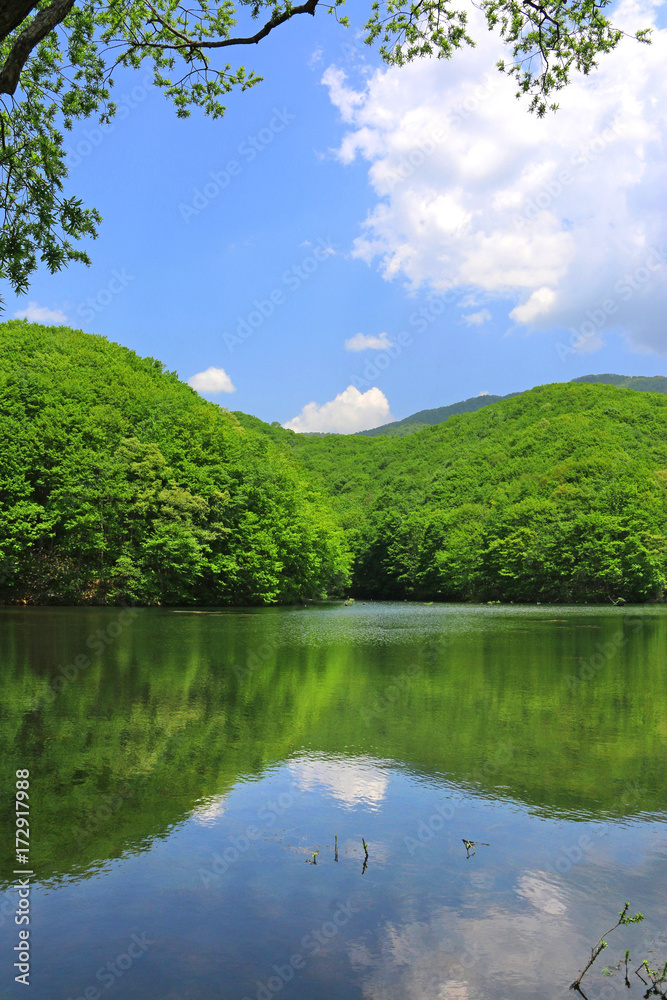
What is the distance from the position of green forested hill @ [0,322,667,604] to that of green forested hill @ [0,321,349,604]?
0.47 ft

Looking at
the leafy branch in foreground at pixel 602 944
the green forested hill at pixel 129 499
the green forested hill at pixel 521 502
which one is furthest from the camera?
the green forested hill at pixel 521 502

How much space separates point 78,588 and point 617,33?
4432 cm

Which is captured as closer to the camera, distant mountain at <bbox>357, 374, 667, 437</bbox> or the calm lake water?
the calm lake water

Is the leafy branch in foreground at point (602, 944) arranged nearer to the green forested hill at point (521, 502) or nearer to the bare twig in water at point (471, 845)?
the bare twig in water at point (471, 845)

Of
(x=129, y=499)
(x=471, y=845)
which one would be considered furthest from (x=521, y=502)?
(x=471, y=845)

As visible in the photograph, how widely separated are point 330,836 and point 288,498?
53.4 metres

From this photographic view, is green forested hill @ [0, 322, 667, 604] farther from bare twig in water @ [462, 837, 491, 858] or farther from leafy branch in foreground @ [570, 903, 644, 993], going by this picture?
leafy branch in foreground @ [570, 903, 644, 993]

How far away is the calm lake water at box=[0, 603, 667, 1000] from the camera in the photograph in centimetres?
460

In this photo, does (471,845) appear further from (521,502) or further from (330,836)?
(521,502)

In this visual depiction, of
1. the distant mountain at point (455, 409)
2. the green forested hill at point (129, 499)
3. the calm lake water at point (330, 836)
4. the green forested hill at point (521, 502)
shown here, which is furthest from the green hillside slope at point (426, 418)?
the calm lake water at point (330, 836)

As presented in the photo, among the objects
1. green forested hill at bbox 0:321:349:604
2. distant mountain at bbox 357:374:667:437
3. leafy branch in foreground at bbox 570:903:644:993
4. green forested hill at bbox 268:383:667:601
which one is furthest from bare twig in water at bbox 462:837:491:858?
distant mountain at bbox 357:374:667:437

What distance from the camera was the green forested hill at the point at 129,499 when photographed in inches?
1752

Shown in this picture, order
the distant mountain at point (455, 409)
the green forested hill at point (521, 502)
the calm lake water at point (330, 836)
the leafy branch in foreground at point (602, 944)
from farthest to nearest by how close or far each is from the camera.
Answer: the distant mountain at point (455, 409) → the green forested hill at point (521, 502) → the calm lake water at point (330, 836) → the leafy branch in foreground at point (602, 944)

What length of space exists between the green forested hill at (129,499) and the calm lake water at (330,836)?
31.7 meters
